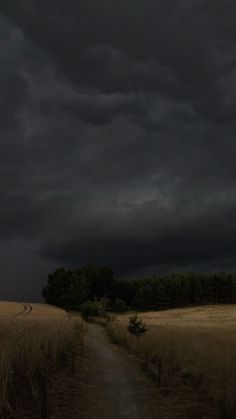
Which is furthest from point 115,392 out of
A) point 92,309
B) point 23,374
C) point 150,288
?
point 150,288

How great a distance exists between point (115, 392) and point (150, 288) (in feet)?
480

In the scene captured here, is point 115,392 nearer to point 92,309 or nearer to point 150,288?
point 92,309

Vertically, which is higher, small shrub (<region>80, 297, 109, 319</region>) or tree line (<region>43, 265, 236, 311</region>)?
tree line (<region>43, 265, 236, 311</region>)

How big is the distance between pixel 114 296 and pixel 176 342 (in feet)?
469

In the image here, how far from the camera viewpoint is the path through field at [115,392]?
14.7m

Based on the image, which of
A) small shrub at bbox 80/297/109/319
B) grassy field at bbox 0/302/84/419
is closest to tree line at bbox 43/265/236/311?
small shrub at bbox 80/297/109/319

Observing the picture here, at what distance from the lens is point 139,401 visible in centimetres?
1681

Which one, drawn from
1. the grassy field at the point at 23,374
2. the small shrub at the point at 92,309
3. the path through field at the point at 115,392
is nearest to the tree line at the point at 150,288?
the small shrub at the point at 92,309

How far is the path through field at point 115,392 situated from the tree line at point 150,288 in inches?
5079

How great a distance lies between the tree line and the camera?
162000mm

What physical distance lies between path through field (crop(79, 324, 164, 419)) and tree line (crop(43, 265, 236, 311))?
129014 mm

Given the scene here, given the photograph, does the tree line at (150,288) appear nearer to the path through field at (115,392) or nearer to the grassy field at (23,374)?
the path through field at (115,392)

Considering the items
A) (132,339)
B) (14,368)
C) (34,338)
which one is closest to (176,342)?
(132,339)

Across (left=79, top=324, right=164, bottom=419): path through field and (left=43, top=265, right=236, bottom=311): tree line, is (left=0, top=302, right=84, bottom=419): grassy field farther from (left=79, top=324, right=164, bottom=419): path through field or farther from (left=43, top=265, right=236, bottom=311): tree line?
(left=43, top=265, right=236, bottom=311): tree line
